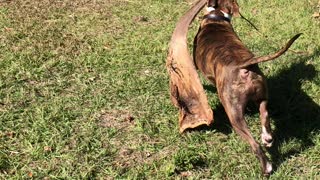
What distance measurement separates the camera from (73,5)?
863 centimetres

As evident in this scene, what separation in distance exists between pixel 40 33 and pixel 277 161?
4277 millimetres

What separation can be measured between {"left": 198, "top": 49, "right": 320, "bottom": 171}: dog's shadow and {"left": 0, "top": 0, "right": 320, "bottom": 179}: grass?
0.01 m

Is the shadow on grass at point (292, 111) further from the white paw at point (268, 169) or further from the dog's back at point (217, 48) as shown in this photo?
the dog's back at point (217, 48)

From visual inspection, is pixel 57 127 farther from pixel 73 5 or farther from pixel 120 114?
pixel 73 5

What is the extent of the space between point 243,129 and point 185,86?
39.3 inches

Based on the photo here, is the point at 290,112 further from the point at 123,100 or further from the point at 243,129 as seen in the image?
the point at 123,100

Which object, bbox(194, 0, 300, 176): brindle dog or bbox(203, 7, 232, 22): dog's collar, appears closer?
bbox(194, 0, 300, 176): brindle dog

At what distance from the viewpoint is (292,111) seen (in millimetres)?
5535

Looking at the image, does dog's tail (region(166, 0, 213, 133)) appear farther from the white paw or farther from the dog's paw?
the white paw

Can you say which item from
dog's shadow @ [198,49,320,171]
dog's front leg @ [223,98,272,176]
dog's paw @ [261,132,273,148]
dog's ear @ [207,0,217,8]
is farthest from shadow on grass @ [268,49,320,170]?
dog's ear @ [207,0,217,8]

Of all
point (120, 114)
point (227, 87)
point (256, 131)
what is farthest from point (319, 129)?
point (120, 114)

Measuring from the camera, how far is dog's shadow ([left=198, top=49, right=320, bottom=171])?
4922 mm

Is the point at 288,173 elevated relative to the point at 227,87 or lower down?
lower down

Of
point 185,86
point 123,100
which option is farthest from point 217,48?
point 123,100
